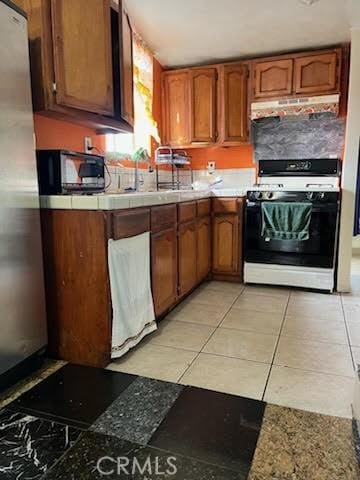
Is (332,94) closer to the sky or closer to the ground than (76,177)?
closer to the sky

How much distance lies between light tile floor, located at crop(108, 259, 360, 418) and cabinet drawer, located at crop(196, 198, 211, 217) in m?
0.77

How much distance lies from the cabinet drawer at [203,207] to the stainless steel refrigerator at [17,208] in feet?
5.26

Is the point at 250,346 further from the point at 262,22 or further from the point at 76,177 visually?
the point at 262,22

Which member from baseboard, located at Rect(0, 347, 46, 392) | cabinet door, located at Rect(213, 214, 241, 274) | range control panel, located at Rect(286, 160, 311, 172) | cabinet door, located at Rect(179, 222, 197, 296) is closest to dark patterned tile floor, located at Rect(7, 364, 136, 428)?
baseboard, located at Rect(0, 347, 46, 392)

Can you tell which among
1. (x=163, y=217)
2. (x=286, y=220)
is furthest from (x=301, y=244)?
(x=163, y=217)

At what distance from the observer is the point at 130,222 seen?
1912 millimetres

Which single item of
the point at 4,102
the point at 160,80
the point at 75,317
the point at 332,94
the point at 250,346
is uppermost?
the point at 160,80

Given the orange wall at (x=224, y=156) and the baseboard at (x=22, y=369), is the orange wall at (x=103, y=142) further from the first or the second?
the baseboard at (x=22, y=369)

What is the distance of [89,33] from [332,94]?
2.36m

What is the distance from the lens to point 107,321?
5.88 feet

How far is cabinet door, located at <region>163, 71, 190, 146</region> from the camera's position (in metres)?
3.75

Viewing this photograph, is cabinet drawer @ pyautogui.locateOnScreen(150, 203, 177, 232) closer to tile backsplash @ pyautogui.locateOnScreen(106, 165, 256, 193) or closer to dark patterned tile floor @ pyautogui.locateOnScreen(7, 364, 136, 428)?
tile backsplash @ pyautogui.locateOnScreen(106, 165, 256, 193)

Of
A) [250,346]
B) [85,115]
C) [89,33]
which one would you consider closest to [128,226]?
[85,115]

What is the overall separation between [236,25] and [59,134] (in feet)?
6.14
